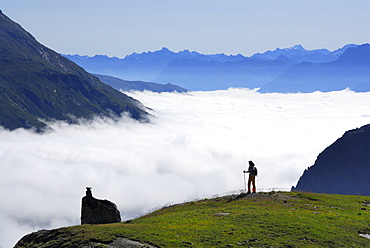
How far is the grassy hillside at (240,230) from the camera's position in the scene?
26359mm

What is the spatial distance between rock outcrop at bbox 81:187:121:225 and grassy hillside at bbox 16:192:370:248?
3.46 meters

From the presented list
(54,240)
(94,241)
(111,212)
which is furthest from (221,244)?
(111,212)

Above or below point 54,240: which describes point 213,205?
above

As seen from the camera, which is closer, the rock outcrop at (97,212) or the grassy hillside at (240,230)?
the grassy hillside at (240,230)

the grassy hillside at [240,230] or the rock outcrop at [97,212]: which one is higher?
the rock outcrop at [97,212]

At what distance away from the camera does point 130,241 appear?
25797 millimetres

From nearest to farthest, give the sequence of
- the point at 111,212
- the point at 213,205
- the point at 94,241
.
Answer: the point at 94,241 < the point at 111,212 < the point at 213,205

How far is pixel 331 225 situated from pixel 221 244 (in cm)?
1076

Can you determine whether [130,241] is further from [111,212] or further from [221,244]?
[111,212]

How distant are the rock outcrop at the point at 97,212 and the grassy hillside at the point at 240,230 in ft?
11.4

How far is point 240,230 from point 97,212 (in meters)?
12.8

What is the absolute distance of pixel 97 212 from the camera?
3588cm

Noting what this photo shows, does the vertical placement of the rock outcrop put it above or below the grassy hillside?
above

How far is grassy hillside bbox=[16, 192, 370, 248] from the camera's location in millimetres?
26359
